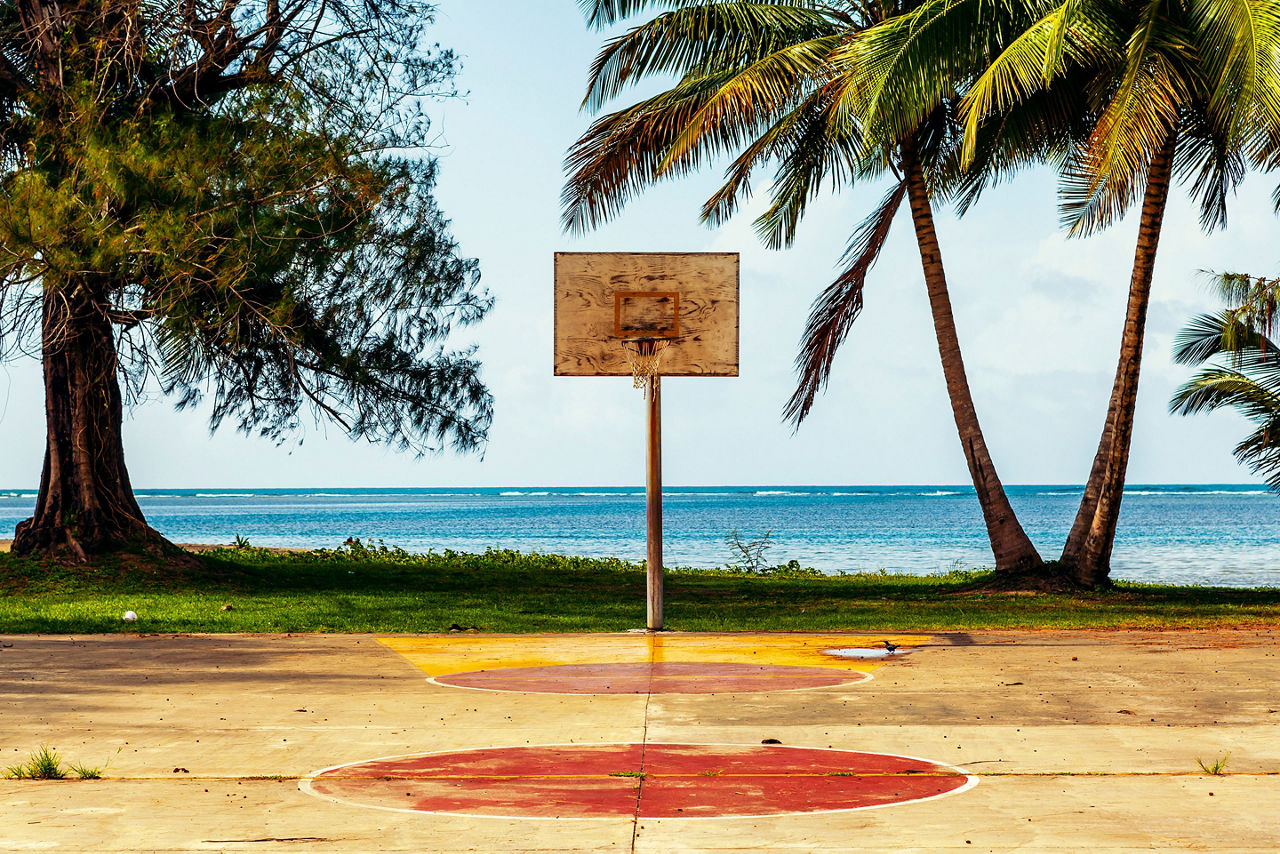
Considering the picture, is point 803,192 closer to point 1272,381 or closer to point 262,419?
point 1272,381

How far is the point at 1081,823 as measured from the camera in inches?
202

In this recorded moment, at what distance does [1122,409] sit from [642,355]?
728 cm

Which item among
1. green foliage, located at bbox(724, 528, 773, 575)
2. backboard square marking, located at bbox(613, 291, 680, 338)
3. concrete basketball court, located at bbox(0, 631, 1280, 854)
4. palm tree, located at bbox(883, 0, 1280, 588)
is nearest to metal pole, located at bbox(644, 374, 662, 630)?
backboard square marking, located at bbox(613, 291, 680, 338)

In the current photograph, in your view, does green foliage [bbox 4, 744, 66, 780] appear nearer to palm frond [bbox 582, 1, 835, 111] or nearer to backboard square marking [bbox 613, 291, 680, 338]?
backboard square marking [bbox 613, 291, 680, 338]

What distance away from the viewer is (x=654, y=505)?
12.4 meters

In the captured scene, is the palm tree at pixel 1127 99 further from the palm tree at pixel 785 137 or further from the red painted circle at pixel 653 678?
the red painted circle at pixel 653 678

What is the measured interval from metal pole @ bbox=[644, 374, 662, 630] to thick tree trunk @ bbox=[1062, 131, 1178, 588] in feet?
22.7

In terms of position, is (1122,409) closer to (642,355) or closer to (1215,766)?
(642,355)

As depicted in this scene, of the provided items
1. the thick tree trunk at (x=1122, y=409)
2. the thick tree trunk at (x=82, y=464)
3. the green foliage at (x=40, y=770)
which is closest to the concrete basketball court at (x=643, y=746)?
the green foliage at (x=40, y=770)

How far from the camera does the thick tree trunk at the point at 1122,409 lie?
16.7 m

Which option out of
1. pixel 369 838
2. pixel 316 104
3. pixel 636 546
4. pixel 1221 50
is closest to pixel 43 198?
pixel 316 104

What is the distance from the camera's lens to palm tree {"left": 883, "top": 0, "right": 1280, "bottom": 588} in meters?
13.8

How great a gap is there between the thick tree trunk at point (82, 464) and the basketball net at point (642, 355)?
7932mm

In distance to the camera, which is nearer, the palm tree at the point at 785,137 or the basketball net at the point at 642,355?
the basketball net at the point at 642,355
